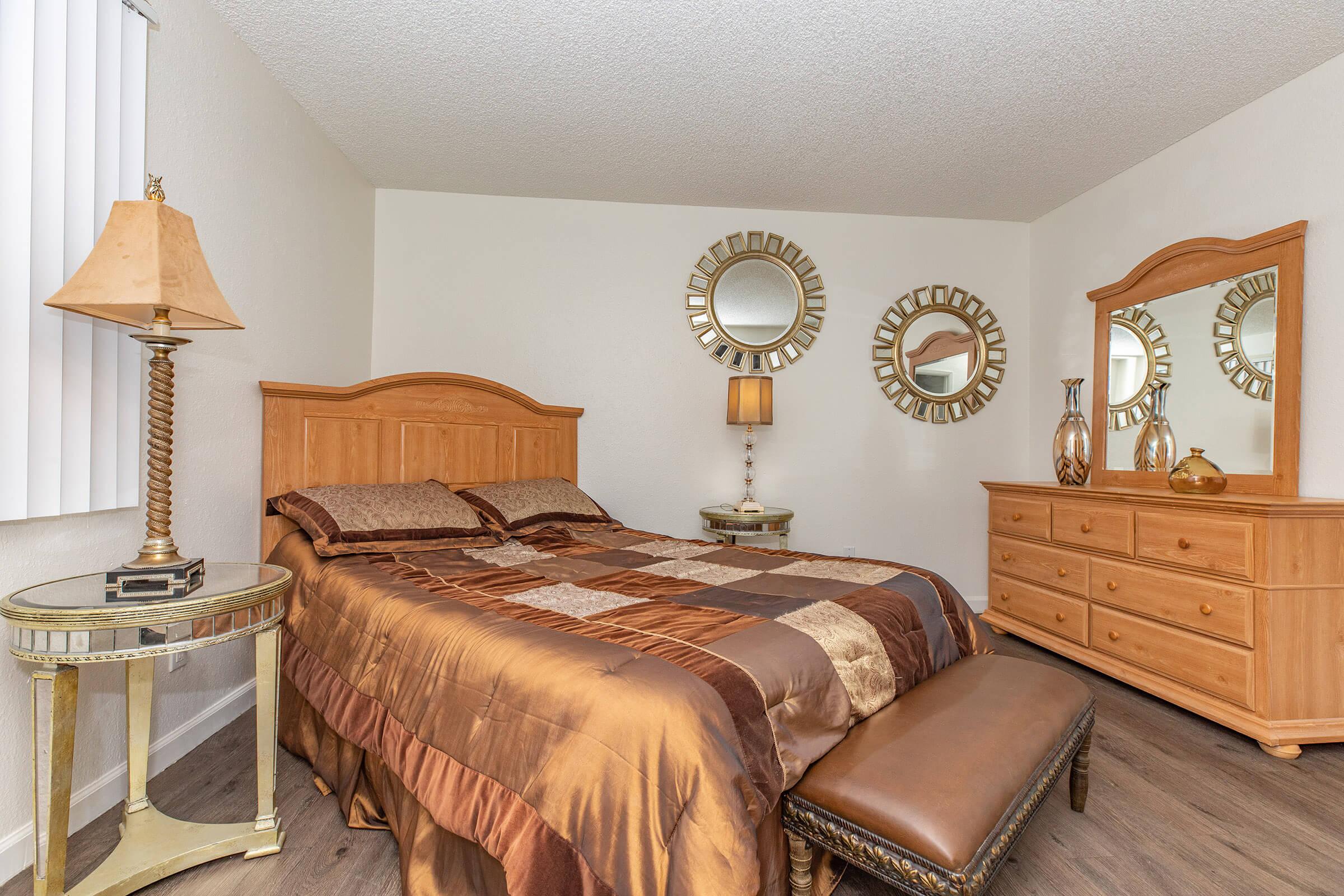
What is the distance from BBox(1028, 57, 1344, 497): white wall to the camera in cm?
250

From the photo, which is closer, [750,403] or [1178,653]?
[1178,653]

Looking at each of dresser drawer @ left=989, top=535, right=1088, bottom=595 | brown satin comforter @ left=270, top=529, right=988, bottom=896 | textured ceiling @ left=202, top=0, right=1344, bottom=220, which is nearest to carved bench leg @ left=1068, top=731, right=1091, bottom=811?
brown satin comforter @ left=270, top=529, right=988, bottom=896

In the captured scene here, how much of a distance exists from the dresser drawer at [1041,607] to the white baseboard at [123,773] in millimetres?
3636

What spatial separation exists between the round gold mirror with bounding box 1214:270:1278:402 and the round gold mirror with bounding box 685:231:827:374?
1.94 m

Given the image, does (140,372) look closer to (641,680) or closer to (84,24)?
(84,24)

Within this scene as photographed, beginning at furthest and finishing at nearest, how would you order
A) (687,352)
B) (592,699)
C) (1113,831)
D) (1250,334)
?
(687,352), (1250,334), (1113,831), (592,699)

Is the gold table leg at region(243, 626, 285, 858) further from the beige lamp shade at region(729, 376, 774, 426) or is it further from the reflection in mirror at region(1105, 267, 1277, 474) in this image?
the reflection in mirror at region(1105, 267, 1277, 474)

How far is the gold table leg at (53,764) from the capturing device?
1321 millimetres

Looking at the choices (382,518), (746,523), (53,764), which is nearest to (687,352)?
(746,523)

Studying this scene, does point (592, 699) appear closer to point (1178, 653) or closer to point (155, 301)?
point (155, 301)

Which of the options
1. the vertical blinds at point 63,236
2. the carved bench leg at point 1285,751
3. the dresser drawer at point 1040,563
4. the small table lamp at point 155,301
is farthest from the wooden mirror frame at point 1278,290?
the vertical blinds at point 63,236

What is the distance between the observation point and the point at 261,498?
8.57 feet

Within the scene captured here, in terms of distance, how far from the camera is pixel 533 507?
292 cm

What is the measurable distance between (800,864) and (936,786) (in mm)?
324
